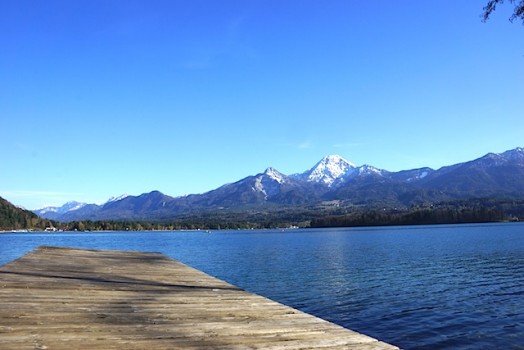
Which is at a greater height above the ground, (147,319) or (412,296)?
(147,319)

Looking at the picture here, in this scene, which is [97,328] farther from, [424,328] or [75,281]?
[424,328]

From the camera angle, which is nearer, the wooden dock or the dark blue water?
the wooden dock

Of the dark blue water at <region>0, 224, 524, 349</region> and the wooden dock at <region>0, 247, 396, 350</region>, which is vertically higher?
the wooden dock at <region>0, 247, 396, 350</region>

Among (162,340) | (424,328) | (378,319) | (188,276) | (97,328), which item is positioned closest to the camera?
(162,340)

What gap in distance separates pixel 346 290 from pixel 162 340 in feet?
84.4

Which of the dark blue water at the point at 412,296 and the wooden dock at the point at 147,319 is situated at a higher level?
the wooden dock at the point at 147,319

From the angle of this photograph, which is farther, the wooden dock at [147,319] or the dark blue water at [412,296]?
the dark blue water at [412,296]

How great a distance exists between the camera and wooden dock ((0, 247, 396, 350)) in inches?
279

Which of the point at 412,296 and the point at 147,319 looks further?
the point at 412,296

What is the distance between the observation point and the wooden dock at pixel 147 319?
23.3ft

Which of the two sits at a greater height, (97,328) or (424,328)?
(97,328)

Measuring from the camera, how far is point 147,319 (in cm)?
894

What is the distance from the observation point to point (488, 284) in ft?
108

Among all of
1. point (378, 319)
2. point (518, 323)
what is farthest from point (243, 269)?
point (518, 323)
